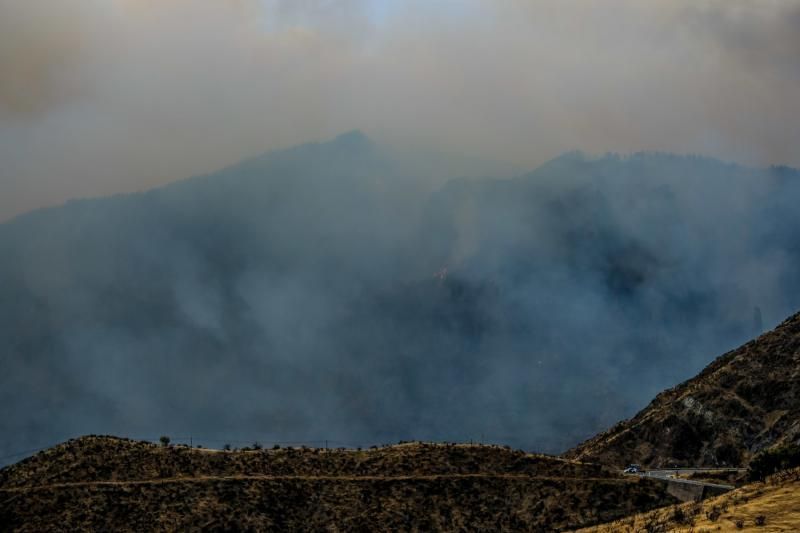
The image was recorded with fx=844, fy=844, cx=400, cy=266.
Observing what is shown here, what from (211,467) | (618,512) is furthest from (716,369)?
(211,467)

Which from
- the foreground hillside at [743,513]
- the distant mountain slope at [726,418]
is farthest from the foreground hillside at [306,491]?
the distant mountain slope at [726,418]

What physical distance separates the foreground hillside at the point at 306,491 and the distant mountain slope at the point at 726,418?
3206 centimetres

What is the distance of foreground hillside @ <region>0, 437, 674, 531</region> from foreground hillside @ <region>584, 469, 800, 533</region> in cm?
1823

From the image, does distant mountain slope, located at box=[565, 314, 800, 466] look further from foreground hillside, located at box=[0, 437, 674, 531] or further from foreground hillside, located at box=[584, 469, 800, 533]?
foreground hillside, located at box=[584, 469, 800, 533]

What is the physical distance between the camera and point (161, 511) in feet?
266

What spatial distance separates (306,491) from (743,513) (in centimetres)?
4606

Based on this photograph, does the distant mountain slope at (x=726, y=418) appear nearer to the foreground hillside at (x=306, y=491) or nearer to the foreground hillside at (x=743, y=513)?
the foreground hillside at (x=306, y=491)

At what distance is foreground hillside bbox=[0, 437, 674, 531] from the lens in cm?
8056

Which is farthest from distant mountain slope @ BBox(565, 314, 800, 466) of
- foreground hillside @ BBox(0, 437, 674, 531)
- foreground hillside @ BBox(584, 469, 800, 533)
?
foreground hillside @ BBox(584, 469, 800, 533)

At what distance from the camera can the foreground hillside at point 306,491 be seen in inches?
3172

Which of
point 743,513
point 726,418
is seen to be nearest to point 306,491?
point 743,513

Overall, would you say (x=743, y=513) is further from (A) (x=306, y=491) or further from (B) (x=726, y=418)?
(B) (x=726, y=418)

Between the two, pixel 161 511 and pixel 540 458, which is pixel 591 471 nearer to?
pixel 540 458

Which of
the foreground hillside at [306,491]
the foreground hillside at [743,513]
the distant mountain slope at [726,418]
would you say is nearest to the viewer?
the foreground hillside at [743,513]
